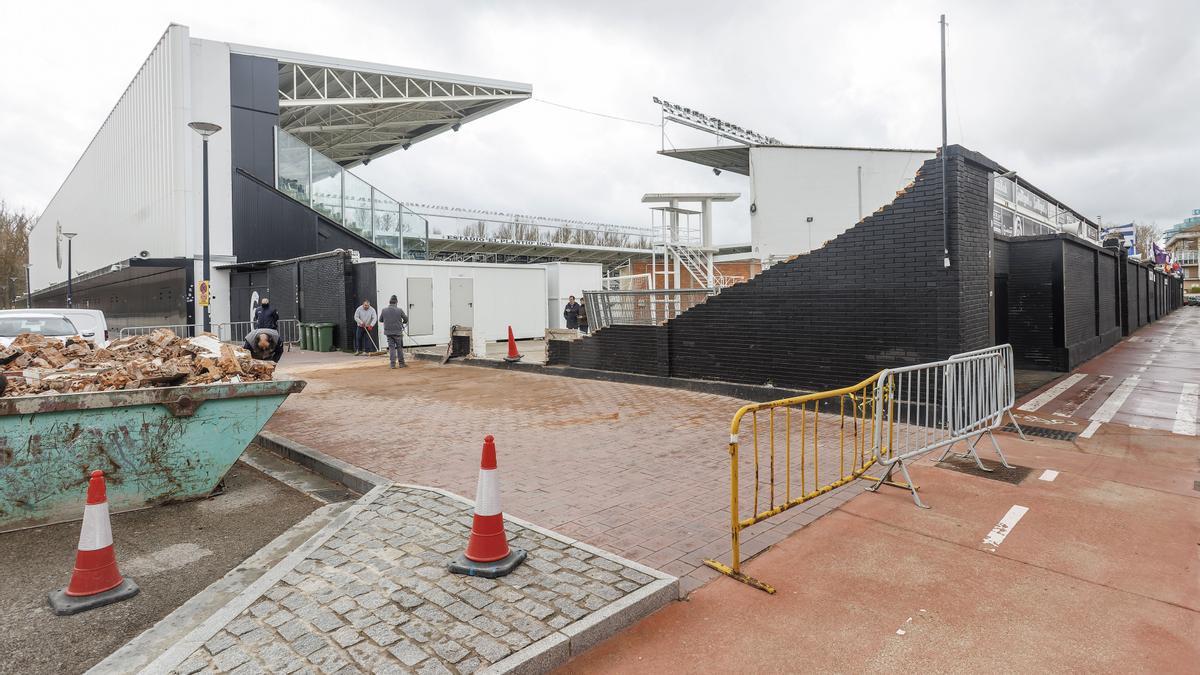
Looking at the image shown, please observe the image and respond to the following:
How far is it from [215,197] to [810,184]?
25337 millimetres

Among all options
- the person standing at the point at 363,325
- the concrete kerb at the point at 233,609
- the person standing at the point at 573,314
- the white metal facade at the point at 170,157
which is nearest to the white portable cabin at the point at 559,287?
the person standing at the point at 573,314

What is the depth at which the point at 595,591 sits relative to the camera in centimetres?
351

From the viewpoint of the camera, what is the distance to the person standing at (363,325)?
729 inches

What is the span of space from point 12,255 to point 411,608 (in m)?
70.6

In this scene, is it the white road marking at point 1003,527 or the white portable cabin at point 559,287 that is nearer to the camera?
→ the white road marking at point 1003,527

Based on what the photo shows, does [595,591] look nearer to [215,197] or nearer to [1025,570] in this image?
[1025,570]

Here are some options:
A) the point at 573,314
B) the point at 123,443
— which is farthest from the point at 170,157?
the point at 123,443

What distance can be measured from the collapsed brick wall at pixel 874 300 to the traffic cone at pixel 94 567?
8.10m

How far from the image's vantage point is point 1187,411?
8992mm

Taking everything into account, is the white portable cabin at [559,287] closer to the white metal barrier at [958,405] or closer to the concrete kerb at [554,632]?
the white metal barrier at [958,405]

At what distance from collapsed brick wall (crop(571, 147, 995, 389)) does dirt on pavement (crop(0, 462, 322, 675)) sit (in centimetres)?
683

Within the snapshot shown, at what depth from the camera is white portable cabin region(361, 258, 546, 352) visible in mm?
20641

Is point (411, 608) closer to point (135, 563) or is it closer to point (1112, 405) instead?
point (135, 563)

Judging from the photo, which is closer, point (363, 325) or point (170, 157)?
point (363, 325)
